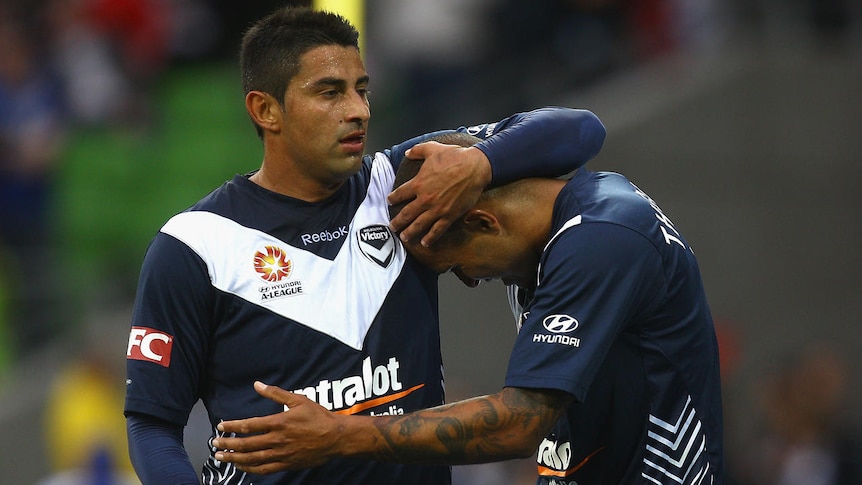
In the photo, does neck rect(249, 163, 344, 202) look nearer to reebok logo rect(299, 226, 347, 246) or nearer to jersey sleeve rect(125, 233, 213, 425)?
reebok logo rect(299, 226, 347, 246)

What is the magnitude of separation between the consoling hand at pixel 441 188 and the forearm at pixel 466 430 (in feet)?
1.99

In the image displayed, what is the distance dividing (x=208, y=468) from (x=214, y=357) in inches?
16.5

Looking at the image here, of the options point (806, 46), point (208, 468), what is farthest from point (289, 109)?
point (806, 46)

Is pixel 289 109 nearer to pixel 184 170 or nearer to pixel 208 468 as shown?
pixel 208 468

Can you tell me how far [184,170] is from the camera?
12125 millimetres

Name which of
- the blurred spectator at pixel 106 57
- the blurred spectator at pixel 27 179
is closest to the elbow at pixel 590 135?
the blurred spectator at pixel 27 179

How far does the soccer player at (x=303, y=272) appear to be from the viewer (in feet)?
13.8

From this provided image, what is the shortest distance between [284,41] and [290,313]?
2.93ft

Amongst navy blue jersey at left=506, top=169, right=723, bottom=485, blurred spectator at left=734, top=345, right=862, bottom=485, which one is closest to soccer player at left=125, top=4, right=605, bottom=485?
navy blue jersey at left=506, top=169, right=723, bottom=485

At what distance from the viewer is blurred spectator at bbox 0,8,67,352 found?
1105 cm

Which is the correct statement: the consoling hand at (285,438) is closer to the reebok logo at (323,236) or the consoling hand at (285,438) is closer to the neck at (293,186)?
the reebok logo at (323,236)

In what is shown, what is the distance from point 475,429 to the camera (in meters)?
4.06

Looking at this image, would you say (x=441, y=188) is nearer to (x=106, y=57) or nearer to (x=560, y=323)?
(x=560, y=323)

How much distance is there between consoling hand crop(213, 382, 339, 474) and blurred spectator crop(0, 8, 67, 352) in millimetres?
7521
